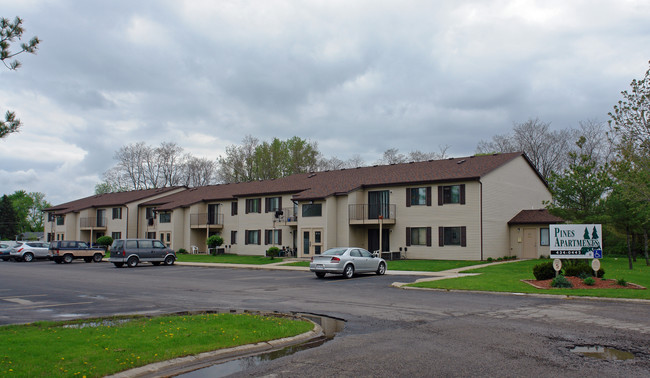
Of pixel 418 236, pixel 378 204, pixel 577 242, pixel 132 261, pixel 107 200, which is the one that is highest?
pixel 107 200

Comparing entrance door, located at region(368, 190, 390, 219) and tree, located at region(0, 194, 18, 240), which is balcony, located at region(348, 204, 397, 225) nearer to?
entrance door, located at region(368, 190, 390, 219)

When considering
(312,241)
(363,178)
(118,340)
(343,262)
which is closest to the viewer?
(118,340)

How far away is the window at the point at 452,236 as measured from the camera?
33.9 meters

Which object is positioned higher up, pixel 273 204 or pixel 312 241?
pixel 273 204

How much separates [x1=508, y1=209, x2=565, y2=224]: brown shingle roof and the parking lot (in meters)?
17.9

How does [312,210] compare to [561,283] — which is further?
[312,210]

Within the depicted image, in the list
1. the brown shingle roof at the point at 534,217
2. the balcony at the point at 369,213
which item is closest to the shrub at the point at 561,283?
the brown shingle roof at the point at 534,217

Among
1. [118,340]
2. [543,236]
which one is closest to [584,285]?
[118,340]

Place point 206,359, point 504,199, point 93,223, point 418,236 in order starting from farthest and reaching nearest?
point 93,223 < point 418,236 < point 504,199 < point 206,359

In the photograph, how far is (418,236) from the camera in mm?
36219

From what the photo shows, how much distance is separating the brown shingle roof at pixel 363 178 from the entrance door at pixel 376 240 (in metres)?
3.50

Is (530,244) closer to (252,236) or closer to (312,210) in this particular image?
(312,210)

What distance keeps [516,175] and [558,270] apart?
1959cm

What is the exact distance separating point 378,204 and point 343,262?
14.8 m
